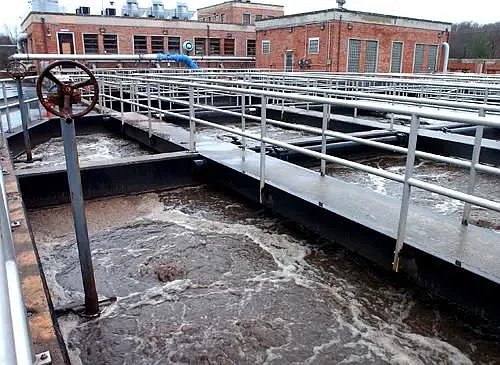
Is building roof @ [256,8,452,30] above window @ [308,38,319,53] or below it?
above

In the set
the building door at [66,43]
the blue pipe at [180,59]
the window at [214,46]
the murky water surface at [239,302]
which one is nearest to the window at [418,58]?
the blue pipe at [180,59]

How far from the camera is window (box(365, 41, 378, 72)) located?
77.0 feet

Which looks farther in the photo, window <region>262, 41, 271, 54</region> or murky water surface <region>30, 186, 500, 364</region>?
window <region>262, 41, 271, 54</region>

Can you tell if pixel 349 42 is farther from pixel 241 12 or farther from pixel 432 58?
pixel 241 12

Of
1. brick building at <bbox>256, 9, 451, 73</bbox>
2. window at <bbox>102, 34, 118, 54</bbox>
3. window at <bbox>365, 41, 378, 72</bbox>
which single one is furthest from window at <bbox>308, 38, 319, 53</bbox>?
window at <bbox>102, 34, 118, 54</bbox>

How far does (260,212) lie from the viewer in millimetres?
4469

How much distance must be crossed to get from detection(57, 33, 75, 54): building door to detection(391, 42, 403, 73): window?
18.4 meters

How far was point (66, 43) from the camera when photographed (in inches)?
1014

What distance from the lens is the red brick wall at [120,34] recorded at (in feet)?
81.5

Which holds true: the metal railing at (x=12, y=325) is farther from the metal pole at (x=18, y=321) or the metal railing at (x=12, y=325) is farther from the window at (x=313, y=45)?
the window at (x=313, y=45)

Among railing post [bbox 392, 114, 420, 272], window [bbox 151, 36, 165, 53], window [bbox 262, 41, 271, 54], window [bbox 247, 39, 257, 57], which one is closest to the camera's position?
railing post [bbox 392, 114, 420, 272]

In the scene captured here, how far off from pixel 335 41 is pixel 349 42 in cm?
105

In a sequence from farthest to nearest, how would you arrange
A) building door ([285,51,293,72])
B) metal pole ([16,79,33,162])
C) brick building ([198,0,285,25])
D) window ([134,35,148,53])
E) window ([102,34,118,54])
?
brick building ([198,0,285,25]), window ([134,35,148,53]), window ([102,34,118,54]), building door ([285,51,293,72]), metal pole ([16,79,33,162])

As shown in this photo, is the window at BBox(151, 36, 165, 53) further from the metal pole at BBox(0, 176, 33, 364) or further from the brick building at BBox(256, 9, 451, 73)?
the metal pole at BBox(0, 176, 33, 364)
